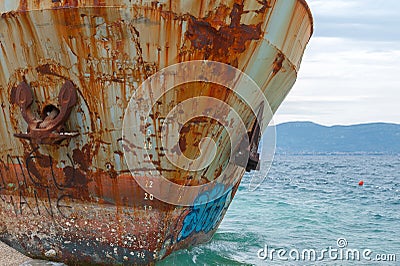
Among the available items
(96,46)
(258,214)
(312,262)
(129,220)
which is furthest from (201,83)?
(258,214)

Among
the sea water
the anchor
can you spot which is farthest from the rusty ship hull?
the sea water

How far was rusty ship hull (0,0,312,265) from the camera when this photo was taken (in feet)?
16.0

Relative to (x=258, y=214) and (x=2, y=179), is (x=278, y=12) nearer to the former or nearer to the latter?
(x=2, y=179)

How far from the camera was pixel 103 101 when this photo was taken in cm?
515

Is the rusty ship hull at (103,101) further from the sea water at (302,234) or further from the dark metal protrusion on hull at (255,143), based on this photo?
the sea water at (302,234)

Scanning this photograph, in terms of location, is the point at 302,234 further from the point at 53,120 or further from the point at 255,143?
the point at 53,120

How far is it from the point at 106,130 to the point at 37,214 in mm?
1426

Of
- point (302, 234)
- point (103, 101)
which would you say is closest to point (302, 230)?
point (302, 234)

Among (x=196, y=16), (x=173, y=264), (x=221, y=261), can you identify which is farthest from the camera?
(x=221, y=261)

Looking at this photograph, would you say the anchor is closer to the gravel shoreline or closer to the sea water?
the gravel shoreline

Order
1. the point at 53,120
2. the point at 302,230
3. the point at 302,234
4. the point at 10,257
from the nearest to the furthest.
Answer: the point at 53,120 → the point at 10,257 → the point at 302,234 → the point at 302,230

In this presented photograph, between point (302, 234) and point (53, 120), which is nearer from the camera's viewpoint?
point (53, 120)

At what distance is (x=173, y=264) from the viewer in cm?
601

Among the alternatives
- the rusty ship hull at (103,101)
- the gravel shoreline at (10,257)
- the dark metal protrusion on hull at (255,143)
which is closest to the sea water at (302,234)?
the rusty ship hull at (103,101)
